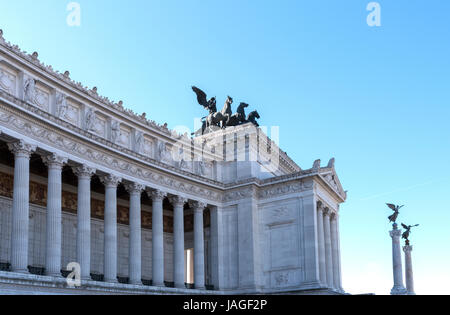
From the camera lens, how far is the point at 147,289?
129 ft

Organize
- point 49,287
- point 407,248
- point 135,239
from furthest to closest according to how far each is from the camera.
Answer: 1. point 407,248
2. point 135,239
3. point 49,287

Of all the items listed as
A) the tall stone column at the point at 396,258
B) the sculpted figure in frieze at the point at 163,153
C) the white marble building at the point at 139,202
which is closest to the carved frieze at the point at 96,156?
the white marble building at the point at 139,202

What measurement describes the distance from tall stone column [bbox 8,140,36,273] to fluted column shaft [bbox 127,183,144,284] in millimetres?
9308

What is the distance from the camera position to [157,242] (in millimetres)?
42344

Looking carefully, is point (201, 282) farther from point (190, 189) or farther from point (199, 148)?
point (199, 148)

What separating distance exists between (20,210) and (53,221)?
8.00 feet

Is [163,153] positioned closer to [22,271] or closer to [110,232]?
[110,232]

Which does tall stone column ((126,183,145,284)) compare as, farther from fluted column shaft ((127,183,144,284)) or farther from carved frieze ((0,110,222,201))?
carved frieze ((0,110,222,201))

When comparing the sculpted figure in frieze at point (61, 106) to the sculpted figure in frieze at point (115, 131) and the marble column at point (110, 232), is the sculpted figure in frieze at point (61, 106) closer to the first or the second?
the sculpted figure in frieze at point (115, 131)

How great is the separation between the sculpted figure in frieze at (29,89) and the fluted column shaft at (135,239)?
30.9 feet

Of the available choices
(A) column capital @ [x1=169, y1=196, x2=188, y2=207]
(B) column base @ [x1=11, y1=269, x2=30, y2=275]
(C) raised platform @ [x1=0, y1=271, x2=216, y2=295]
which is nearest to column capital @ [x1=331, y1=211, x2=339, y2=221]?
(A) column capital @ [x1=169, y1=196, x2=188, y2=207]

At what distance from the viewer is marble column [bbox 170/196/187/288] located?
143 ft

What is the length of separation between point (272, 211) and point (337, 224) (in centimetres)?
850

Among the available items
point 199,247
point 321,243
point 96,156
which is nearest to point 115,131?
point 96,156
